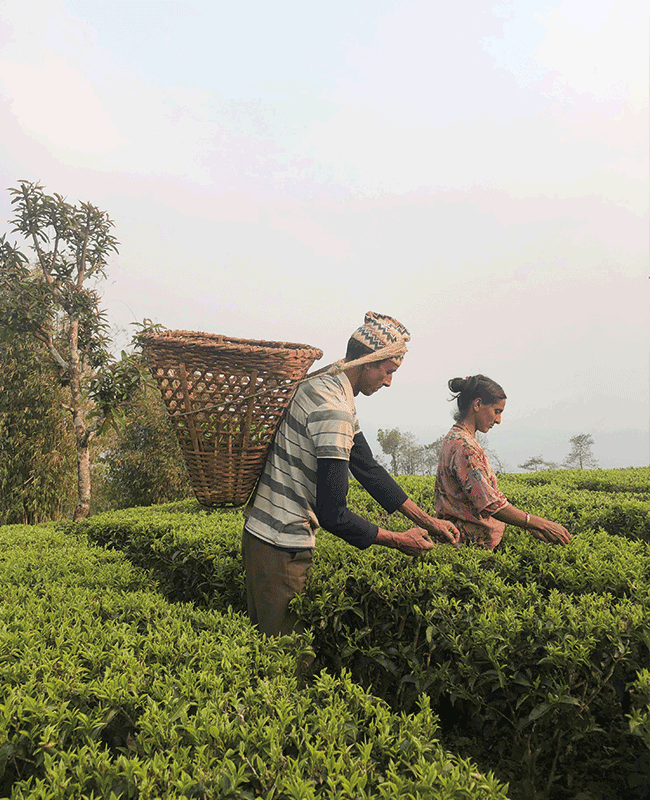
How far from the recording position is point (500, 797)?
163 cm

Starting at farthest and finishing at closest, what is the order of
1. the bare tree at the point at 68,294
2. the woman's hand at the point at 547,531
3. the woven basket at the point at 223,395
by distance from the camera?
the bare tree at the point at 68,294 < the woman's hand at the point at 547,531 < the woven basket at the point at 223,395

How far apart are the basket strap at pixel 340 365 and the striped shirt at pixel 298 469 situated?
0.05 meters

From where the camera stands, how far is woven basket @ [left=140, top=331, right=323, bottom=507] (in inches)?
108

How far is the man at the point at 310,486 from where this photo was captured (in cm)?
262

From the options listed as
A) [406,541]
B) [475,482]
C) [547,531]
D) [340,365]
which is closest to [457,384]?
[475,482]

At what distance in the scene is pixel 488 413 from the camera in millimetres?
3662

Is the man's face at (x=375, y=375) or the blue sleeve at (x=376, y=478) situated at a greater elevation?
the man's face at (x=375, y=375)

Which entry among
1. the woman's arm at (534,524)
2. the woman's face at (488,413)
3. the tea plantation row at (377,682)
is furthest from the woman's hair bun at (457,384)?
the tea plantation row at (377,682)

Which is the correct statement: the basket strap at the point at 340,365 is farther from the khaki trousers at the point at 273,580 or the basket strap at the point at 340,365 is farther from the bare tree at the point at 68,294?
the bare tree at the point at 68,294

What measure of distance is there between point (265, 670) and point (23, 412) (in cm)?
1447

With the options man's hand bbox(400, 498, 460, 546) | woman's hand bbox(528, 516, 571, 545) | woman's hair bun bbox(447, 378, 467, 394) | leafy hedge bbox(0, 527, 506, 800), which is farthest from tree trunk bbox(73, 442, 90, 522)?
woman's hand bbox(528, 516, 571, 545)

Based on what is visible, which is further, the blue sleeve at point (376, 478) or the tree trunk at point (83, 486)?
the tree trunk at point (83, 486)

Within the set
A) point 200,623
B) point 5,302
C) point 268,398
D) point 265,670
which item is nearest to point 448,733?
point 265,670

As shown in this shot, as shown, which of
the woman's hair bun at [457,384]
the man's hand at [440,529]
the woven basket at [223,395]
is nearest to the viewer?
the woven basket at [223,395]
